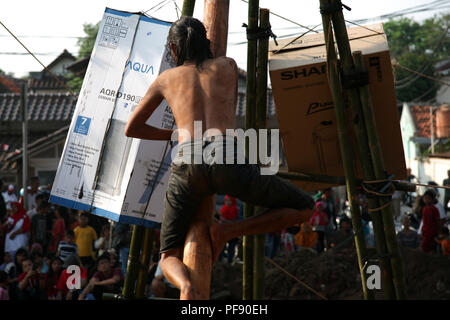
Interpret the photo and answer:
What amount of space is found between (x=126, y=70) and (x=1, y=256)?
20.6 ft

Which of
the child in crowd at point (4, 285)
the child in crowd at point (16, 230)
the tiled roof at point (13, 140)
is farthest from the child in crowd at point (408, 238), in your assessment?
the tiled roof at point (13, 140)

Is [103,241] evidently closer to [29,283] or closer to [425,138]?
[29,283]

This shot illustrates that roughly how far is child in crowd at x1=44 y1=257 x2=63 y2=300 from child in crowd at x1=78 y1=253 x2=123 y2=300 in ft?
2.34

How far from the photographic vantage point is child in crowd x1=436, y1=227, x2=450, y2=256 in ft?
29.9

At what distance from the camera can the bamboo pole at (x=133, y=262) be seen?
4.83 metres

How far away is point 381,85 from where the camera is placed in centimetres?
416

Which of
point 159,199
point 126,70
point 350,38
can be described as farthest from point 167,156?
point 350,38

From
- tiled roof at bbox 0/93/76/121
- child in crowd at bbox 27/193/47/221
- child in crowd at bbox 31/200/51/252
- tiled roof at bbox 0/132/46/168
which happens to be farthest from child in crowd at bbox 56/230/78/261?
tiled roof at bbox 0/93/76/121

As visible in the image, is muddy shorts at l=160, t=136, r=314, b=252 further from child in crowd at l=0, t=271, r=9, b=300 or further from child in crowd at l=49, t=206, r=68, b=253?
child in crowd at l=49, t=206, r=68, b=253

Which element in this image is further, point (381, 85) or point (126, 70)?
point (126, 70)

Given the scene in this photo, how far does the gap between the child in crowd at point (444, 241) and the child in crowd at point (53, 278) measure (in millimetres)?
5224

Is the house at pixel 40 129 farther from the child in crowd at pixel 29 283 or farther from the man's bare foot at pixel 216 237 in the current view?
the man's bare foot at pixel 216 237
